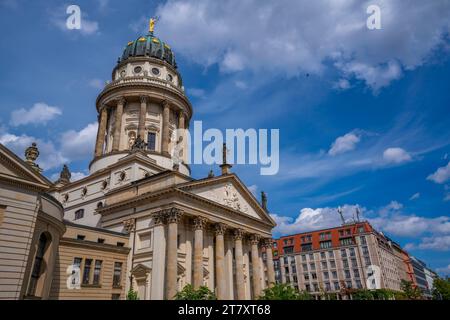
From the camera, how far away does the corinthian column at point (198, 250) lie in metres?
36.2

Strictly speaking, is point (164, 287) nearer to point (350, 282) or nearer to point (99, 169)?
point (99, 169)

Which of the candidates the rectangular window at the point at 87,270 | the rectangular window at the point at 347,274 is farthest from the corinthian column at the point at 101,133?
the rectangular window at the point at 347,274

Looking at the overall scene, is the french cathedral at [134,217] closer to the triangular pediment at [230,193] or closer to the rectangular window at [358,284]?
the triangular pediment at [230,193]

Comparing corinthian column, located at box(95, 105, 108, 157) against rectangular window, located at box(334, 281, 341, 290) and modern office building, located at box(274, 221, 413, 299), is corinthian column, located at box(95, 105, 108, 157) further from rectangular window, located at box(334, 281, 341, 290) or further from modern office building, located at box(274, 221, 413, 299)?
rectangular window, located at box(334, 281, 341, 290)

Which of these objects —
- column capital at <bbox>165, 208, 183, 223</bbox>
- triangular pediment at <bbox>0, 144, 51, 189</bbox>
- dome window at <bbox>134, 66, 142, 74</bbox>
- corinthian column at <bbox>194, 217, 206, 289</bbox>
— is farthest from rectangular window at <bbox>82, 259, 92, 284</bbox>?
dome window at <bbox>134, 66, 142, 74</bbox>

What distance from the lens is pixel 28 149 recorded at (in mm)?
28359

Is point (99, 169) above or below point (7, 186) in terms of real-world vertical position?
above

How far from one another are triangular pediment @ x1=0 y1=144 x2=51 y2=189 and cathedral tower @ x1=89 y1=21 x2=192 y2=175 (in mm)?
27064

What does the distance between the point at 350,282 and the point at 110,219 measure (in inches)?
2683

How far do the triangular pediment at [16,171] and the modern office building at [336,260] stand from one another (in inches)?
3091

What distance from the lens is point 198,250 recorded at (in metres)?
37.4

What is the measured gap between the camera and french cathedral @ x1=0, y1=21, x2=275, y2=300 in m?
21.6

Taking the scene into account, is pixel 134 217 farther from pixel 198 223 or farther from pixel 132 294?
pixel 132 294
